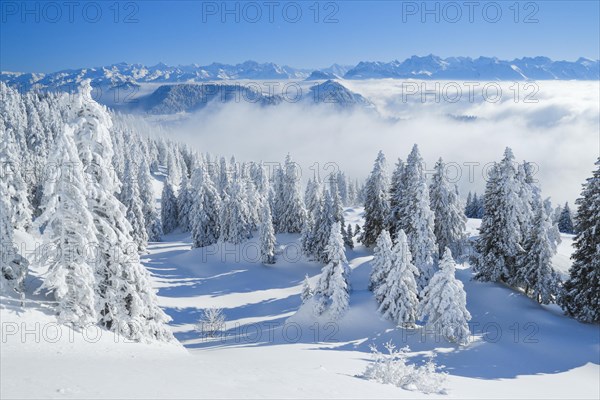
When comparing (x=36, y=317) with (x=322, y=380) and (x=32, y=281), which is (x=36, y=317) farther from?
(x=322, y=380)

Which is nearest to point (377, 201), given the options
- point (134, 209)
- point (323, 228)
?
point (323, 228)

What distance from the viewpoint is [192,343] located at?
32.1 metres

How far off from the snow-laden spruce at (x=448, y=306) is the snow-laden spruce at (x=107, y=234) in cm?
2112

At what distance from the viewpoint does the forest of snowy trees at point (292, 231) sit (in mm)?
16188

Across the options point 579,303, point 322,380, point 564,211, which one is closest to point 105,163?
point 322,380

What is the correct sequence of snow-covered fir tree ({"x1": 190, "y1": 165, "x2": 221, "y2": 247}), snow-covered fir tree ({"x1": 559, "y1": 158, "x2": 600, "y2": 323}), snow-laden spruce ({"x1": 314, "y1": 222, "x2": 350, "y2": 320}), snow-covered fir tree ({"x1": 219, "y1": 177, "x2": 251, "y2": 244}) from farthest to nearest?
snow-covered fir tree ({"x1": 190, "y1": 165, "x2": 221, "y2": 247}), snow-covered fir tree ({"x1": 219, "y1": 177, "x2": 251, "y2": 244}), snow-laden spruce ({"x1": 314, "y1": 222, "x2": 350, "y2": 320}), snow-covered fir tree ({"x1": 559, "y1": 158, "x2": 600, "y2": 323})

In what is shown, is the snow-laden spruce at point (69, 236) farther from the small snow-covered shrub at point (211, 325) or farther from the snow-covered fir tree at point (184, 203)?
the snow-covered fir tree at point (184, 203)

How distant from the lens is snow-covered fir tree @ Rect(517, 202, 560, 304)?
33.9 meters

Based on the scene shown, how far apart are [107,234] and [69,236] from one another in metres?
1.46

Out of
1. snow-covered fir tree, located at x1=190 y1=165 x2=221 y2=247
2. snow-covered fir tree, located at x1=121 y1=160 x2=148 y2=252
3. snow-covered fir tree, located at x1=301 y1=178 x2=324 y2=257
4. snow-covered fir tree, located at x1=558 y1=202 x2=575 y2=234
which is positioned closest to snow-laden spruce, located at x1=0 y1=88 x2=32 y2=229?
snow-covered fir tree, located at x1=121 y1=160 x2=148 y2=252

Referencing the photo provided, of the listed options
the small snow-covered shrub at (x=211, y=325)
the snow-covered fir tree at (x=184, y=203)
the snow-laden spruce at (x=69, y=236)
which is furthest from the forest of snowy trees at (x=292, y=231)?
the small snow-covered shrub at (x=211, y=325)

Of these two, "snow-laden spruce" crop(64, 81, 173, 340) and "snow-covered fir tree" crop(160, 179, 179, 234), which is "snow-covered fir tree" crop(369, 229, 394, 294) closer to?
"snow-laden spruce" crop(64, 81, 173, 340)

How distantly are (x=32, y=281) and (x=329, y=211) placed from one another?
38.2 metres

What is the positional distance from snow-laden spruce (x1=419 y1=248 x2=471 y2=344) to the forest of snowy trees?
0.31 ft
